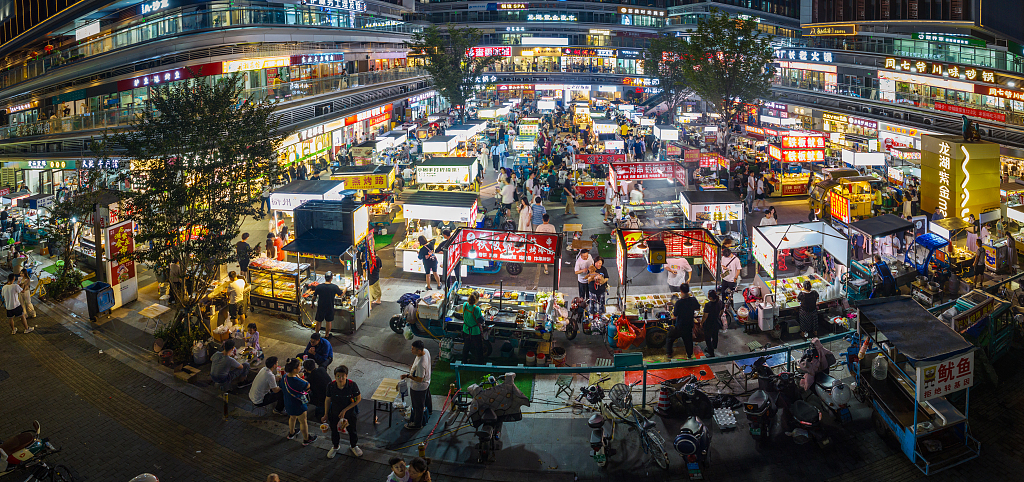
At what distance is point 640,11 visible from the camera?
93062 millimetres

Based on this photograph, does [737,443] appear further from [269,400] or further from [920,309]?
[269,400]

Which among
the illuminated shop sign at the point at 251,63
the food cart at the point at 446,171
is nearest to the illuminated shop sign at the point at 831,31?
the food cart at the point at 446,171

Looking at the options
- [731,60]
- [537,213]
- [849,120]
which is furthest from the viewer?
[849,120]

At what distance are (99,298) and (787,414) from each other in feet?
53.6

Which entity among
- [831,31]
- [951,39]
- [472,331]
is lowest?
[472,331]

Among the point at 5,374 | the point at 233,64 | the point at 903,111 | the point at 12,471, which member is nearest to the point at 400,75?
the point at 233,64

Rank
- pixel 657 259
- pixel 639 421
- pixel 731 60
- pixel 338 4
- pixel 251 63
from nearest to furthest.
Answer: pixel 639 421 → pixel 657 259 → pixel 251 63 → pixel 731 60 → pixel 338 4

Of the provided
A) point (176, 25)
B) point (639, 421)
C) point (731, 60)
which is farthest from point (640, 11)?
point (639, 421)

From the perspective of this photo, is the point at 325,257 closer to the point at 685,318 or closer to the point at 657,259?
the point at 657,259

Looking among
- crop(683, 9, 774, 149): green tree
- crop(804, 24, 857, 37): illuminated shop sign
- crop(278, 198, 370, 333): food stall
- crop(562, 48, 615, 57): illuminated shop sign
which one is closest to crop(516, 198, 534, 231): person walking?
crop(278, 198, 370, 333): food stall

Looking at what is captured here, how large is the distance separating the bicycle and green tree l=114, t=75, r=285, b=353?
9.03 meters

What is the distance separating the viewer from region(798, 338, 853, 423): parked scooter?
10516 mm

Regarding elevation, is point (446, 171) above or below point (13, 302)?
above

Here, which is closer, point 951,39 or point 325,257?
point 325,257
